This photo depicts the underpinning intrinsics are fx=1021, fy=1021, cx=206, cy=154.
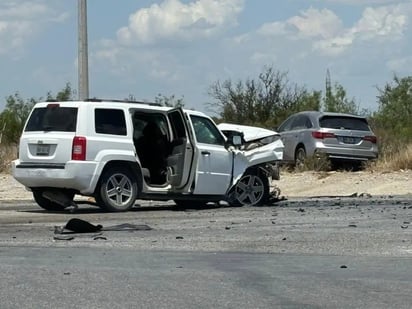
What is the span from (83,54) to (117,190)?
26.6 ft

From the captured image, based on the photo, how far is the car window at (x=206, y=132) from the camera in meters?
18.3

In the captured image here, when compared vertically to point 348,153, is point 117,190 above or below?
below

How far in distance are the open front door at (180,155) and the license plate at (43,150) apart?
2.30 meters

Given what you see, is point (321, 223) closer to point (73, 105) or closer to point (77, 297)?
point (73, 105)

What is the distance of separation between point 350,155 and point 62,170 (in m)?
11.9

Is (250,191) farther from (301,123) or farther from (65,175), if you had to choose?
(301,123)

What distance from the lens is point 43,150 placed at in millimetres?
17141

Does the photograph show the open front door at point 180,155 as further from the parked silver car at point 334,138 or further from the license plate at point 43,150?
the parked silver car at point 334,138

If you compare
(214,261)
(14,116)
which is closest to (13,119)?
(14,116)

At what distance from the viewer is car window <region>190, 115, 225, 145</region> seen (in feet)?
60.0

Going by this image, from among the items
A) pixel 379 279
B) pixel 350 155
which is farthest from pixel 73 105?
pixel 350 155

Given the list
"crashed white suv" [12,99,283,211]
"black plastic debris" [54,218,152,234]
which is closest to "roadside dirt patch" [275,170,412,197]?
"crashed white suv" [12,99,283,211]

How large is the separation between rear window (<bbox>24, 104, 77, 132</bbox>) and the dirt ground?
6136 millimetres

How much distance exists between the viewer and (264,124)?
38438mm
